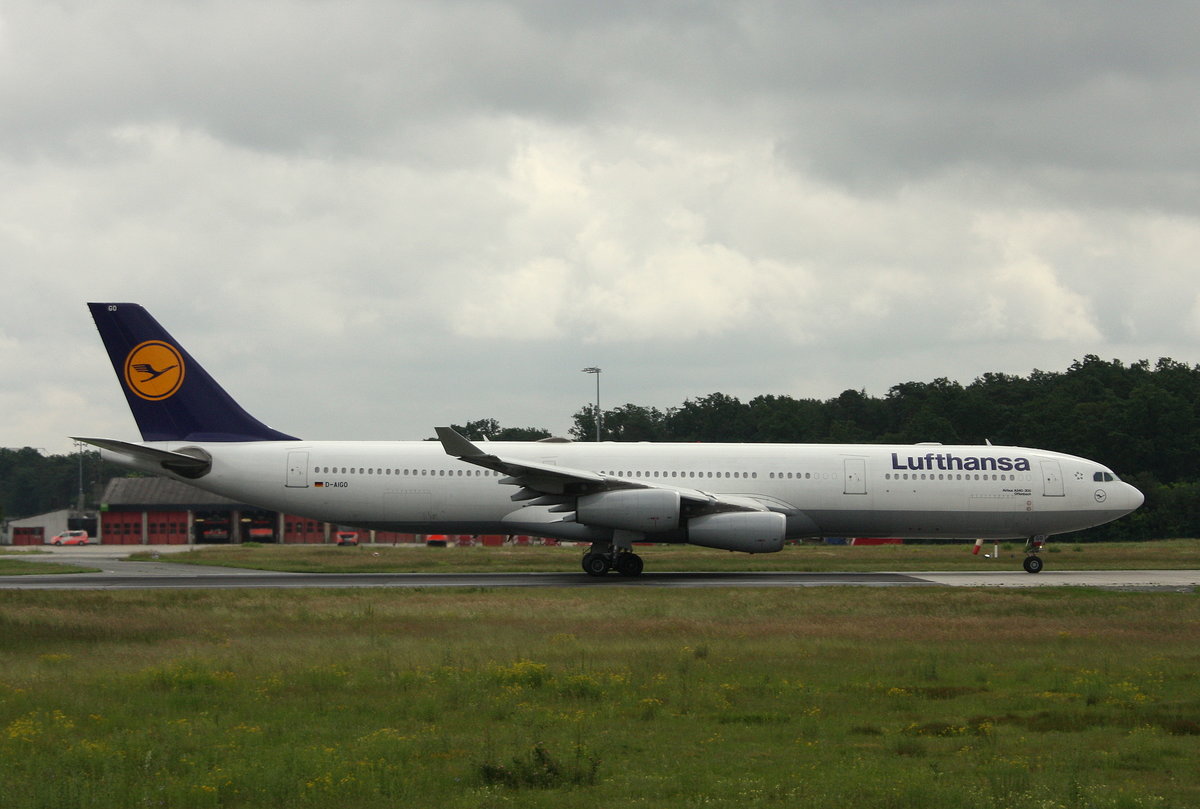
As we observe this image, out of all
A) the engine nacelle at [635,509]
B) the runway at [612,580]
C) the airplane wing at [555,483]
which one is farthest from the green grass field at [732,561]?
Answer: the engine nacelle at [635,509]

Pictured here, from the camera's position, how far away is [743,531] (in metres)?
26.6

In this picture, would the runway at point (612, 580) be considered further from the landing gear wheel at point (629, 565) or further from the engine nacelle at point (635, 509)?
the engine nacelle at point (635, 509)

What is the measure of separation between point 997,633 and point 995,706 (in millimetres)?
5891

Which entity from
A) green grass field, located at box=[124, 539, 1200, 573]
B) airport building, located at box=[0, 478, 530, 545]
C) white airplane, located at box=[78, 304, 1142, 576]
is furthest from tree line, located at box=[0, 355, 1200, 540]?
white airplane, located at box=[78, 304, 1142, 576]

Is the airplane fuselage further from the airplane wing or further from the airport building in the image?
the airport building

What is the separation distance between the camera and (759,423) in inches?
3735

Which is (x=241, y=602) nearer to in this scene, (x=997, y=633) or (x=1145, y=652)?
(x=997, y=633)

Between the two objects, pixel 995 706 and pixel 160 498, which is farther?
pixel 160 498

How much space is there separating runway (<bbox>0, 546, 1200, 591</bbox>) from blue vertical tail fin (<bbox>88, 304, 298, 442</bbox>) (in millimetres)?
3655

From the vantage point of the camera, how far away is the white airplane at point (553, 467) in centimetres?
2889

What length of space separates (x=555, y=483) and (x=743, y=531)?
4381 mm

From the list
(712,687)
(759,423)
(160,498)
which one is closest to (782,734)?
(712,687)

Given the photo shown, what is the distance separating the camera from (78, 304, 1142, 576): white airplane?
94.8ft

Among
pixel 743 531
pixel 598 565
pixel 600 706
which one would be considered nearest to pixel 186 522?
pixel 598 565
